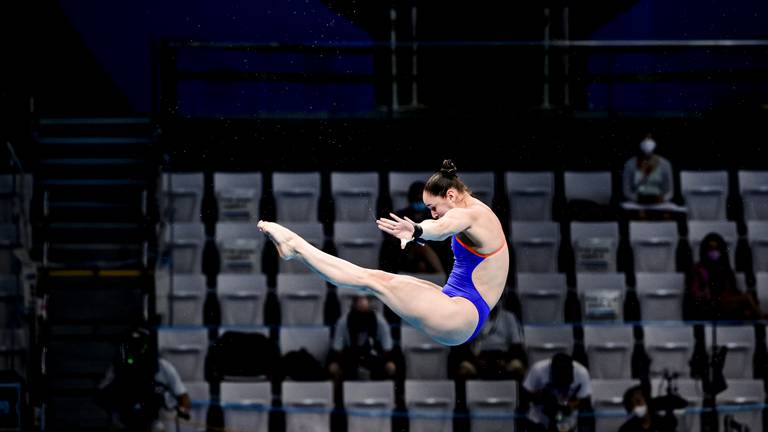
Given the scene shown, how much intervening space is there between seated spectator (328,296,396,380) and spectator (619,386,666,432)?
6.28ft

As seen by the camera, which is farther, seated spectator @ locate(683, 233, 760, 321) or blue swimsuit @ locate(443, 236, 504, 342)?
seated spectator @ locate(683, 233, 760, 321)

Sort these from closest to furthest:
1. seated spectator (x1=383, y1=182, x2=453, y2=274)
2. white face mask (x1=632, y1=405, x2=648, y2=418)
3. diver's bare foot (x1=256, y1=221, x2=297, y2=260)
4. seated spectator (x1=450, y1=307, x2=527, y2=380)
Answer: diver's bare foot (x1=256, y1=221, x2=297, y2=260)
white face mask (x1=632, y1=405, x2=648, y2=418)
seated spectator (x1=450, y1=307, x2=527, y2=380)
seated spectator (x1=383, y1=182, x2=453, y2=274)

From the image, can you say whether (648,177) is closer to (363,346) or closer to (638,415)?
(638,415)

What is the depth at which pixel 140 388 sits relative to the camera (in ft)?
24.8

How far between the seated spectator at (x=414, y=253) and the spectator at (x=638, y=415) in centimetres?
189

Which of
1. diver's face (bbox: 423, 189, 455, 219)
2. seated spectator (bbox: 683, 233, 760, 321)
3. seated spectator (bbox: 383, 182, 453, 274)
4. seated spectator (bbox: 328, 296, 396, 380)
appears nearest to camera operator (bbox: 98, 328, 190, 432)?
seated spectator (bbox: 328, 296, 396, 380)

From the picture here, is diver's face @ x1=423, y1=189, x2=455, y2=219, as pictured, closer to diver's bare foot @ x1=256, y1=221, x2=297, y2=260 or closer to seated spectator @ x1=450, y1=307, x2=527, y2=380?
diver's bare foot @ x1=256, y1=221, x2=297, y2=260

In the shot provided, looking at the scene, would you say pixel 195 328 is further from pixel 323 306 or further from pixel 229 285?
pixel 323 306

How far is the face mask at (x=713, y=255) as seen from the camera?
27.9 feet

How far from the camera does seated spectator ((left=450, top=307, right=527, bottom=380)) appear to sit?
7957mm

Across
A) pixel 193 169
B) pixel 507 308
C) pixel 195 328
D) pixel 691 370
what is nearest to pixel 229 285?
pixel 195 328

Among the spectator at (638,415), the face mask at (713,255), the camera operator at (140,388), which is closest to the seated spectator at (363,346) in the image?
the camera operator at (140,388)

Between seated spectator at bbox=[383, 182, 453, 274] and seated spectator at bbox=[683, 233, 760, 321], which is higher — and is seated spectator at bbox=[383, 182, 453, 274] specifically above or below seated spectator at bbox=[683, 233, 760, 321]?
above

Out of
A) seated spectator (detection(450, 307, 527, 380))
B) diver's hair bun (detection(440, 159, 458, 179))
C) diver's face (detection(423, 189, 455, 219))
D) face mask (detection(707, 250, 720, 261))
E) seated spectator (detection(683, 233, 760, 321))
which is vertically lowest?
seated spectator (detection(450, 307, 527, 380))
